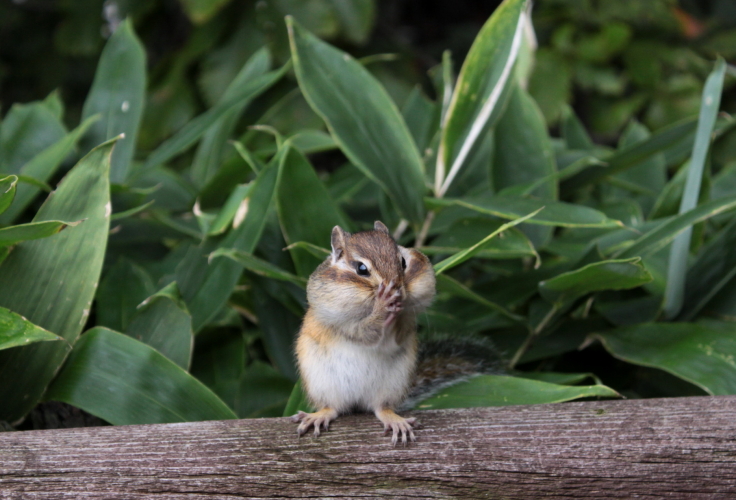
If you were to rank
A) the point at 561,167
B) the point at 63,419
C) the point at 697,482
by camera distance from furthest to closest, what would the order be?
the point at 561,167 → the point at 63,419 → the point at 697,482

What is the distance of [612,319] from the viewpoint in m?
1.20

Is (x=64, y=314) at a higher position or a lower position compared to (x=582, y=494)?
higher

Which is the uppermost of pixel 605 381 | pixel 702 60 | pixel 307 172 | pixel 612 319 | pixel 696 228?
pixel 702 60

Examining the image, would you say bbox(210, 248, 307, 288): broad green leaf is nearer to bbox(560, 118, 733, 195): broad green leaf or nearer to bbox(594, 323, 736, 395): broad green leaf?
bbox(594, 323, 736, 395): broad green leaf

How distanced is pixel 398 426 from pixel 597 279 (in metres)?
0.41

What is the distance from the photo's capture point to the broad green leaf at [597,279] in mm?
961

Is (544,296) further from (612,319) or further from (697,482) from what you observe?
(697,482)

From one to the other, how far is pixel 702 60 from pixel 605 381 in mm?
1753

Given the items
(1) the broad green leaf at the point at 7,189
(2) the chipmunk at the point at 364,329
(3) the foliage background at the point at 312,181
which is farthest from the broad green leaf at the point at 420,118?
(1) the broad green leaf at the point at 7,189

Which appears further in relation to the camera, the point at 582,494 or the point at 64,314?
the point at 64,314

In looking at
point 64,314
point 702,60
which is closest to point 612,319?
point 64,314

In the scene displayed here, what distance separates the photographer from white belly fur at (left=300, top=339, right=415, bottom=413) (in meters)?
0.86

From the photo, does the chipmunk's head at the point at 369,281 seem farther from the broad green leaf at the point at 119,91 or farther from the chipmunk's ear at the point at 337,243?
the broad green leaf at the point at 119,91

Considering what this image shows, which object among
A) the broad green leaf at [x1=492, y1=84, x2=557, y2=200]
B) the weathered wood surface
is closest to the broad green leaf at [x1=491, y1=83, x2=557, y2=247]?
the broad green leaf at [x1=492, y1=84, x2=557, y2=200]
